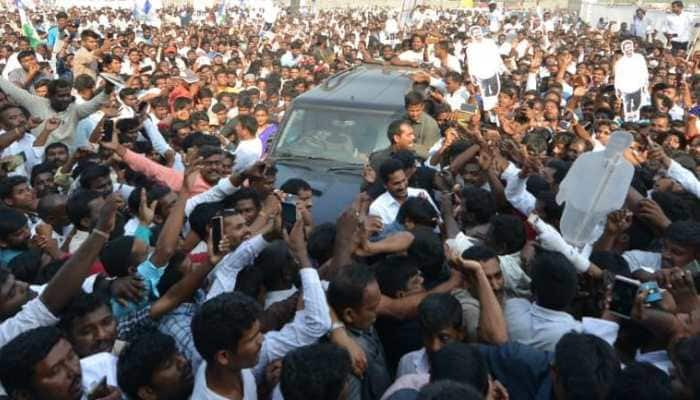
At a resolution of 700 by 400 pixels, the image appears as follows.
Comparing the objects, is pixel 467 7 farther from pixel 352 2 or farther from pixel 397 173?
pixel 397 173

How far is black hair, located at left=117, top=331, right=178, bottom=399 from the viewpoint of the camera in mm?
2571

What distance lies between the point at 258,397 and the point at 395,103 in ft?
14.9

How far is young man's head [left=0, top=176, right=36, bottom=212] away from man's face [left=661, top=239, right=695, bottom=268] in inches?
161

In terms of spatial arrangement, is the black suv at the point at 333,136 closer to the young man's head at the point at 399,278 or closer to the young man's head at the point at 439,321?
the young man's head at the point at 399,278

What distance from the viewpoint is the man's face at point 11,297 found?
10.3ft

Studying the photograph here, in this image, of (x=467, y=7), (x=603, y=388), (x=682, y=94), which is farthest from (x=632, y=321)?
(x=467, y=7)

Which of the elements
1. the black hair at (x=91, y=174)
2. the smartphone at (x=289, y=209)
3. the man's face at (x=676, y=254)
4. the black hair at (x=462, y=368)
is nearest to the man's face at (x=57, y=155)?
the black hair at (x=91, y=174)

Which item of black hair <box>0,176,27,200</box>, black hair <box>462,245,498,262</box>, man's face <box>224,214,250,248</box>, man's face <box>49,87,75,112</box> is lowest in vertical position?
man's face <box>49,87,75,112</box>

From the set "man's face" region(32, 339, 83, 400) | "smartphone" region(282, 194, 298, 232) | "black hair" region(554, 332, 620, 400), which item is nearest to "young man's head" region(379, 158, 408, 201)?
"smartphone" region(282, 194, 298, 232)

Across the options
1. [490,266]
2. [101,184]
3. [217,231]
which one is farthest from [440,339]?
[101,184]

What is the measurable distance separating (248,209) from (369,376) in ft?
5.93

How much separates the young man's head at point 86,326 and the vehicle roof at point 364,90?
4.16 metres

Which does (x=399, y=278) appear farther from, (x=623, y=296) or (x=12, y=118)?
(x=12, y=118)

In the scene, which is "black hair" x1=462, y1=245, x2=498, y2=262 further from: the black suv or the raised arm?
the black suv
